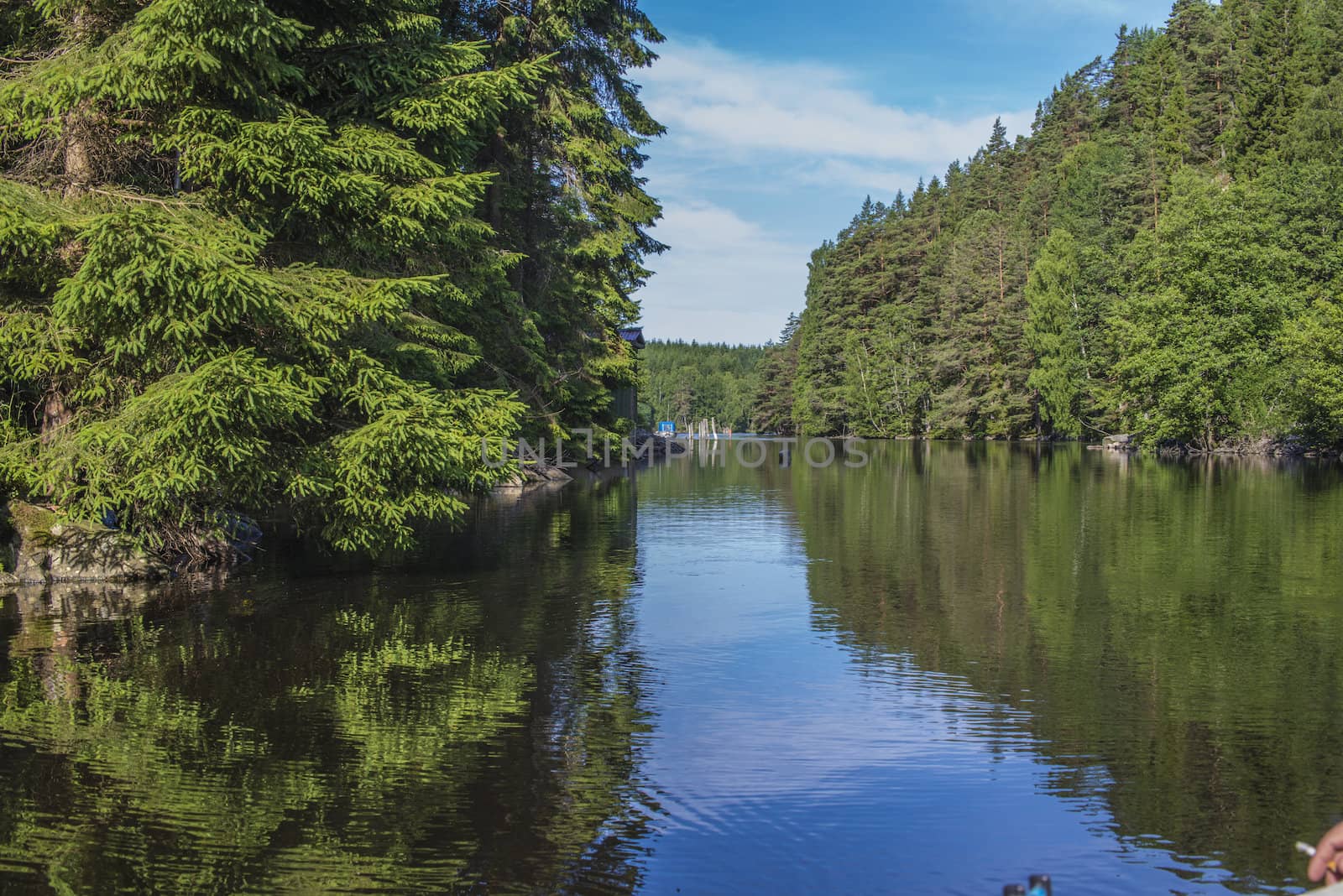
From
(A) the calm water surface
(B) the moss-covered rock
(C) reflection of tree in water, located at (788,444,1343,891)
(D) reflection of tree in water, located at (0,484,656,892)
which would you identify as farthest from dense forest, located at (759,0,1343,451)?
(B) the moss-covered rock

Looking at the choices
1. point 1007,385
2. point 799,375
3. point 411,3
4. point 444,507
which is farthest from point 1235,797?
point 799,375

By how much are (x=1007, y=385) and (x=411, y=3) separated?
6169 centimetres

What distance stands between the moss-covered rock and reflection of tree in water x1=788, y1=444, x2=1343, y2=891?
845 cm

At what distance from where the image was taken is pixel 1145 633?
9914 millimetres

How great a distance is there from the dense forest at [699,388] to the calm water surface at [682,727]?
12762 cm

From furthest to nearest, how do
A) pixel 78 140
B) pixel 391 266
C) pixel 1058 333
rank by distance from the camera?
pixel 1058 333
pixel 391 266
pixel 78 140

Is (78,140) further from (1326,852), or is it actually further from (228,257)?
A: (1326,852)

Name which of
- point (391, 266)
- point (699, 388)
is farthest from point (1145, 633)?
point (699, 388)

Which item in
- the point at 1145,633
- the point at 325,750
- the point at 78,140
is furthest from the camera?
the point at 78,140

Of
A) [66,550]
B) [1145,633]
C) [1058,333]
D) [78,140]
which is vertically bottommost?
[1145,633]

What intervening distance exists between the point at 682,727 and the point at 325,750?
2.37m

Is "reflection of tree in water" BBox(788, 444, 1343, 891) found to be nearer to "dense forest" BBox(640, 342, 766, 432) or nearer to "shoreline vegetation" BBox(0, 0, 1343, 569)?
"shoreline vegetation" BBox(0, 0, 1343, 569)

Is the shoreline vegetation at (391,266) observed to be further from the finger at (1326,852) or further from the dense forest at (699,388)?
the dense forest at (699,388)

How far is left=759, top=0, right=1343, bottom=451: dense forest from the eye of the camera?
1671 inches
